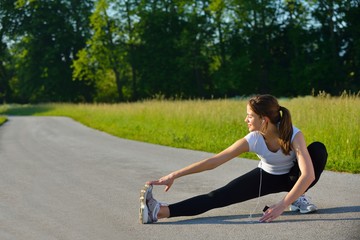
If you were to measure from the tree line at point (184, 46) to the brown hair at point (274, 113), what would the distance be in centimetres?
3969

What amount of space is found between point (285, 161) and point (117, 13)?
45.6 metres

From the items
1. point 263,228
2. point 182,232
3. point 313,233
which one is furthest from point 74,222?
point 313,233

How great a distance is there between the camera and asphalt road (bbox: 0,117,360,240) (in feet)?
15.7

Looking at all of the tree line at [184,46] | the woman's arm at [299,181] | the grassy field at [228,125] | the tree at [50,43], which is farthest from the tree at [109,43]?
the woman's arm at [299,181]

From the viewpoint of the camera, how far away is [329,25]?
44719mm

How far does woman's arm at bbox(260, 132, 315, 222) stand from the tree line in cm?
3969

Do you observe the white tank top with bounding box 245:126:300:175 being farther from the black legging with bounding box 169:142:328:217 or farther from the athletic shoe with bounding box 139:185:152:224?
the athletic shoe with bounding box 139:185:152:224

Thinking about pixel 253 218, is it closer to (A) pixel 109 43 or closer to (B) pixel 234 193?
(B) pixel 234 193

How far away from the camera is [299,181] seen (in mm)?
4738

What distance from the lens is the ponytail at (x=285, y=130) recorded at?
486 cm

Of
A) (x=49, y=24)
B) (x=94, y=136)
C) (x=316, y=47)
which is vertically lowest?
(x=94, y=136)

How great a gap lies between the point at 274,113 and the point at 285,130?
19 cm

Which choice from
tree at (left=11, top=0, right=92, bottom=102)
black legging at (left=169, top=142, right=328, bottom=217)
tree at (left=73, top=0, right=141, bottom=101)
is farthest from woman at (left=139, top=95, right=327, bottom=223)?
tree at (left=11, top=0, right=92, bottom=102)

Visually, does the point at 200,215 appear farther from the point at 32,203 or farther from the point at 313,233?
the point at 32,203
